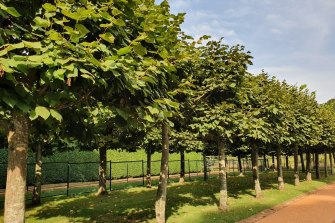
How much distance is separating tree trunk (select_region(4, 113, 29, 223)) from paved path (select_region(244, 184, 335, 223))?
9.63 metres

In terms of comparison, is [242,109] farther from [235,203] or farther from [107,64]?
[107,64]

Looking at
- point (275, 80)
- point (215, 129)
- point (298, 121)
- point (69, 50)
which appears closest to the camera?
point (69, 50)

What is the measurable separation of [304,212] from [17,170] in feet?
43.7

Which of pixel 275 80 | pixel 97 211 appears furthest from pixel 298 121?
pixel 97 211

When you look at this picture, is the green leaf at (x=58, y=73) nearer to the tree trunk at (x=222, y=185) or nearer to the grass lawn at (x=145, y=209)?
the grass lawn at (x=145, y=209)

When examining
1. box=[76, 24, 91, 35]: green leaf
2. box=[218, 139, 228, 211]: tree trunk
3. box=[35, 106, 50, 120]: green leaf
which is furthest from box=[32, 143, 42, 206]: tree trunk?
box=[76, 24, 91, 35]: green leaf

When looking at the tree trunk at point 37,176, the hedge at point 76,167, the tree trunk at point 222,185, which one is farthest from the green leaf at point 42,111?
the hedge at point 76,167

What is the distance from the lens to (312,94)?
29.0 m

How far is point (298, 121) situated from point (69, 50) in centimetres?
2127

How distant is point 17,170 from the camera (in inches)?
233

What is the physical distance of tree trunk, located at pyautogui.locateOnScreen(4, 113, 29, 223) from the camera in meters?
5.80

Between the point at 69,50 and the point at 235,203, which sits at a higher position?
the point at 69,50

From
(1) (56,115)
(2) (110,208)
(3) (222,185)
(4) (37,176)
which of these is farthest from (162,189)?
(4) (37,176)

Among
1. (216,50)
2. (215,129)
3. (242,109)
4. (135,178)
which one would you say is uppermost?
(216,50)
